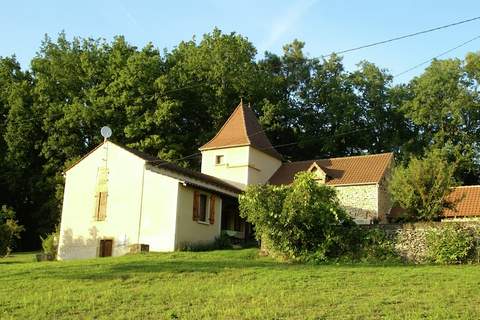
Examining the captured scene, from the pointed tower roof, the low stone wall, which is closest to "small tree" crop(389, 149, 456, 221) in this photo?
the low stone wall

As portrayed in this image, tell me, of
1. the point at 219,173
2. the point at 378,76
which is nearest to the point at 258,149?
the point at 219,173

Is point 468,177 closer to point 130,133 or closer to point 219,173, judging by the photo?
point 219,173

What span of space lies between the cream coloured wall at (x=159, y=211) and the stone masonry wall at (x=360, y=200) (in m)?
10.5

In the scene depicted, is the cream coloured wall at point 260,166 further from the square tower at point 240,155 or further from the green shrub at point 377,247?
the green shrub at point 377,247

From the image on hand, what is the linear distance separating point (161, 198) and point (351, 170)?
42.5ft

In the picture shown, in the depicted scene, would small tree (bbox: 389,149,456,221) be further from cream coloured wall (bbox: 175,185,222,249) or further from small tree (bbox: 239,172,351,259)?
cream coloured wall (bbox: 175,185,222,249)

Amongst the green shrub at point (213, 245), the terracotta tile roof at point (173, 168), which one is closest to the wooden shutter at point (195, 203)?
the green shrub at point (213, 245)

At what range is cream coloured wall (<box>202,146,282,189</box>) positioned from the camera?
38.5 meters

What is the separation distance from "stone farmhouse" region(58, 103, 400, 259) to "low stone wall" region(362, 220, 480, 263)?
1044cm

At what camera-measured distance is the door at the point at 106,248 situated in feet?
102

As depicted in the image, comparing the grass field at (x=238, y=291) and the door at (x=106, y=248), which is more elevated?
the door at (x=106, y=248)

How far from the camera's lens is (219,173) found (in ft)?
130

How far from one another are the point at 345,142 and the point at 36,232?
2601 centimetres

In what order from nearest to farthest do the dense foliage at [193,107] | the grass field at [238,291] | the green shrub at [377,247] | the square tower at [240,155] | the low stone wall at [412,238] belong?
the grass field at [238,291], the low stone wall at [412,238], the green shrub at [377,247], the square tower at [240,155], the dense foliage at [193,107]
